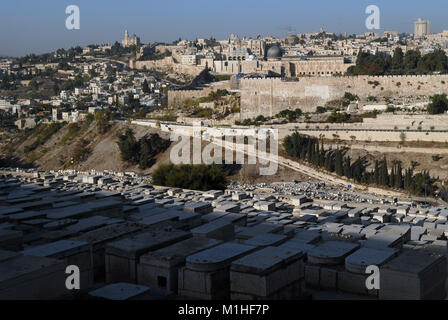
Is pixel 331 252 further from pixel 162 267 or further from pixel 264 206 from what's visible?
pixel 264 206

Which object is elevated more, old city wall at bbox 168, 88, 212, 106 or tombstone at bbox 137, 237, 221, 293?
old city wall at bbox 168, 88, 212, 106

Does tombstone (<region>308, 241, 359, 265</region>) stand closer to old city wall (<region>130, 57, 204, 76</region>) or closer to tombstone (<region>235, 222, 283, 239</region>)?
tombstone (<region>235, 222, 283, 239</region>)

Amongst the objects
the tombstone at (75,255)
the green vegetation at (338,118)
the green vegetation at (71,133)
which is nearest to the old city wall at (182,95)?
the green vegetation at (71,133)

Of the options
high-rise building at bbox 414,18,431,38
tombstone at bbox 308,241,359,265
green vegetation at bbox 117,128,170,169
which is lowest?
green vegetation at bbox 117,128,170,169

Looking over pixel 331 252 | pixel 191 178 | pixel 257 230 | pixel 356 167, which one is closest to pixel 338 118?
pixel 356 167

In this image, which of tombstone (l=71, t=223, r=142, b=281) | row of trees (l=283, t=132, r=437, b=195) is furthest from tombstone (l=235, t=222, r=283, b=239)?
row of trees (l=283, t=132, r=437, b=195)

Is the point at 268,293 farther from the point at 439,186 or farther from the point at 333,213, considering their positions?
the point at 439,186
